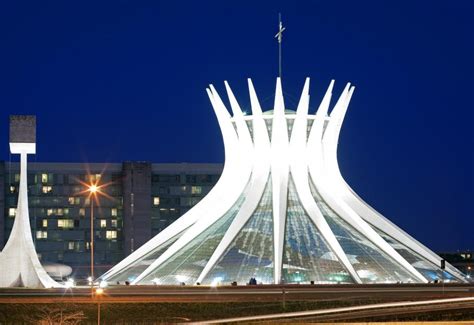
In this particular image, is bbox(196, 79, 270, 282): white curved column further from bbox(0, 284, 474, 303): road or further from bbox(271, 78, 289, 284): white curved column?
bbox(0, 284, 474, 303): road

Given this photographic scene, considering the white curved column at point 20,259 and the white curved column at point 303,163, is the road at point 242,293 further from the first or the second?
the white curved column at point 303,163

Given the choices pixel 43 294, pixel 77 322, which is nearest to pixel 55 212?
pixel 43 294

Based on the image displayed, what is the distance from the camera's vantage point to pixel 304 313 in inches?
1780

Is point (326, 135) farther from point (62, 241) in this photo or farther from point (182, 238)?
point (62, 241)

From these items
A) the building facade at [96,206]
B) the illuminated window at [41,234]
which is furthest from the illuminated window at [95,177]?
the illuminated window at [41,234]

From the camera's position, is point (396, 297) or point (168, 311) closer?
point (168, 311)

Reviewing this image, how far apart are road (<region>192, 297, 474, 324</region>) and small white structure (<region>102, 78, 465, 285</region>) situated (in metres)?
14.4

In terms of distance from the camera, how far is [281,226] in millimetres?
65938

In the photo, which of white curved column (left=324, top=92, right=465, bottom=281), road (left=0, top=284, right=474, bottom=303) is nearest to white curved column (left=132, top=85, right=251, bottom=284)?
white curved column (left=324, top=92, right=465, bottom=281)

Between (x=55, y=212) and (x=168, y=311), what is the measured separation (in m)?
73.3

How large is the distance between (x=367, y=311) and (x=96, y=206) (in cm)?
7419

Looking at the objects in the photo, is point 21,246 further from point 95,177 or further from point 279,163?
point 95,177

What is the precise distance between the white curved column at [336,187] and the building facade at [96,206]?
47.6m

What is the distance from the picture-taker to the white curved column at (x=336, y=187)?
66062mm
